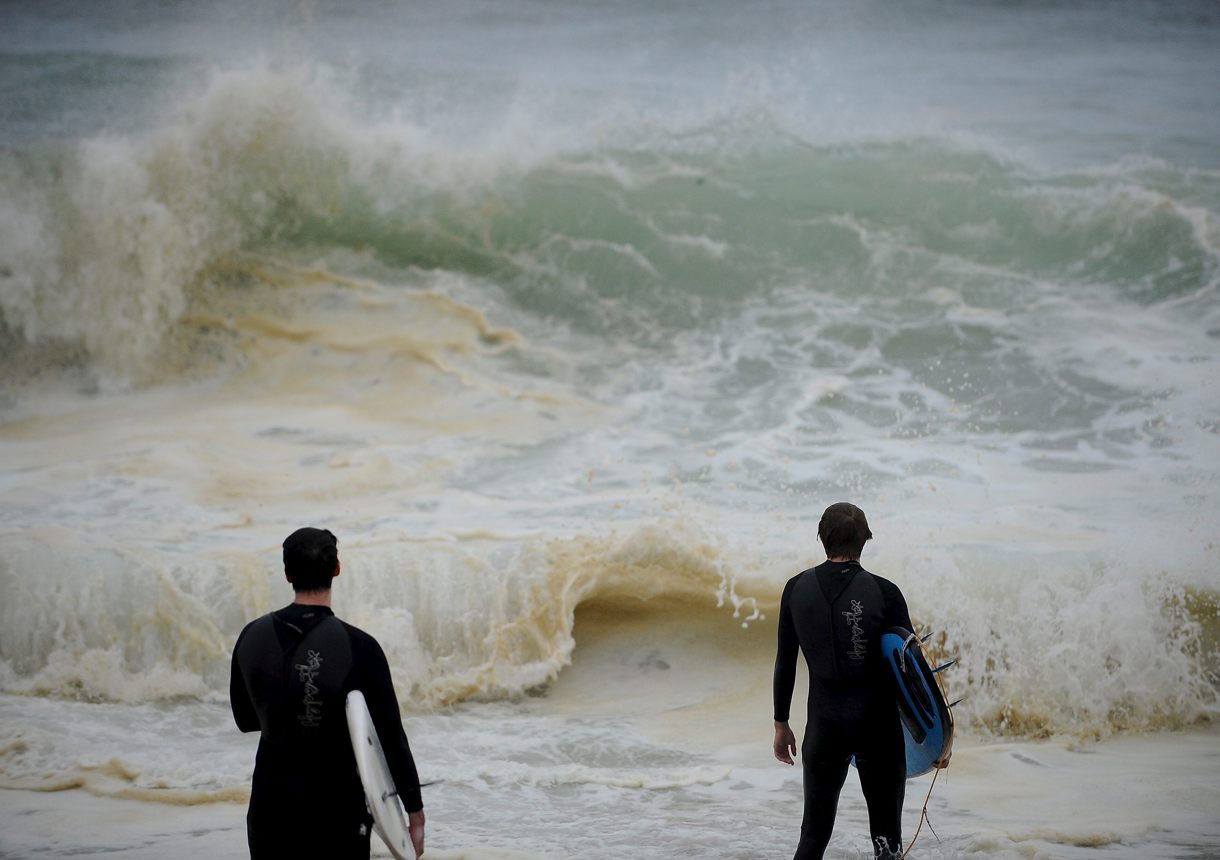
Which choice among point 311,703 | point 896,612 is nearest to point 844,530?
point 896,612

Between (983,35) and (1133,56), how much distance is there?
1563 millimetres

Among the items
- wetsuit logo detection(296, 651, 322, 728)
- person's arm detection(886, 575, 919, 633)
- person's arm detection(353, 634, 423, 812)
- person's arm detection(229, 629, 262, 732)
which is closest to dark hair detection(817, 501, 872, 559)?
person's arm detection(886, 575, 919, 633)

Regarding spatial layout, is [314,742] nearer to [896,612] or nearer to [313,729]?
[313,729]

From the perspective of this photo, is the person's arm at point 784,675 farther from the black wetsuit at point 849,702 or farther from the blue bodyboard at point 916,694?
the blue bodyboard at point 916,694

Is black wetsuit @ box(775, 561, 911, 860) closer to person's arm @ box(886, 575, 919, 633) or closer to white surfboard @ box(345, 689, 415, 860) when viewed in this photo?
person's arm @ box(886, 575, 919, 633)

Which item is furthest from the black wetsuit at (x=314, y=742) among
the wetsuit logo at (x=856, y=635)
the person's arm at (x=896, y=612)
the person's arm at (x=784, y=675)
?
the person's arm at (x=896, y=612)

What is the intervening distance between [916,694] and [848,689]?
6.3 inches

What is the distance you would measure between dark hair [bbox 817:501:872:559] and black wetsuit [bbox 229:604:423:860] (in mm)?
1131

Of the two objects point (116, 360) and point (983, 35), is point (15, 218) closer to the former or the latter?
point (116, 360)

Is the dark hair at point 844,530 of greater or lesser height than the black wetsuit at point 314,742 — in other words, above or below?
above

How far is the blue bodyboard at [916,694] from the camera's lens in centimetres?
284

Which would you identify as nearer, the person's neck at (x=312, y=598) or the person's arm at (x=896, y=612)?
the person's neck at (x=312, y=598)

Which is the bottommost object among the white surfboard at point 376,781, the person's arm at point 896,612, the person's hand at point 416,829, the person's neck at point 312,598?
the person's hand at point 416,829

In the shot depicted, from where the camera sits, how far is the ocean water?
4.88m
